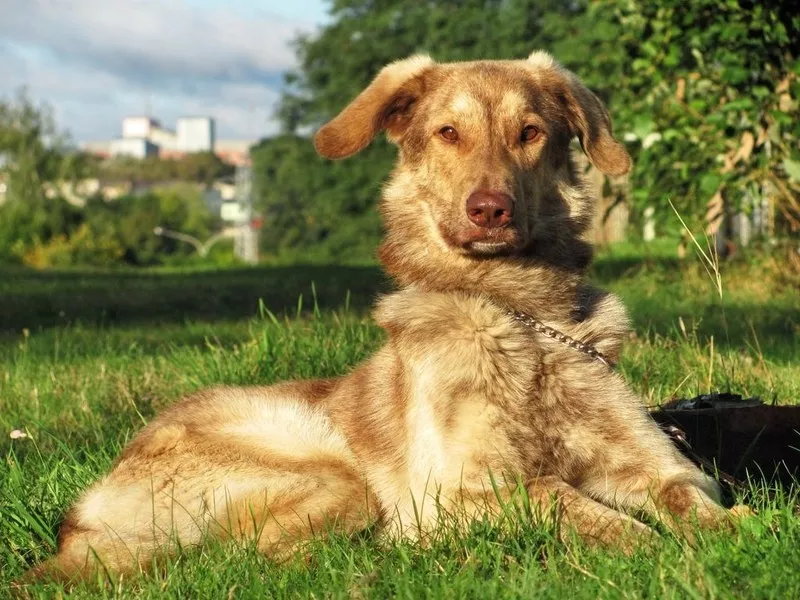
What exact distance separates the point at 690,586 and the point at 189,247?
3350 inches

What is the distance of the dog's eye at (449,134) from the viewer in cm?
424

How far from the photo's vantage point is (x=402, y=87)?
14.7ft

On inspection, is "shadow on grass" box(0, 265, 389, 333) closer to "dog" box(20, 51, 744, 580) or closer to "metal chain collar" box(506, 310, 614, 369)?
"dog" box(20, 51, 744, 580)

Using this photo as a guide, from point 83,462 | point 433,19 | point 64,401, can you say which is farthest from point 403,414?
point 433,19

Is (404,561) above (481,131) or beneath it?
beneath

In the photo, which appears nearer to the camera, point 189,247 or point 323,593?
point 323,593

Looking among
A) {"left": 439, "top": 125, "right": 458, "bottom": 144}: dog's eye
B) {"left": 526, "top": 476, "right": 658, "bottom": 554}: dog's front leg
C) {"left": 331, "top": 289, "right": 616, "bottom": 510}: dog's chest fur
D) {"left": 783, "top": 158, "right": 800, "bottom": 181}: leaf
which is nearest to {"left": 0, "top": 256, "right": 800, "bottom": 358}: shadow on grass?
{"left": 783, "top": 158, "right": 800, "bottom": 181}: leaf

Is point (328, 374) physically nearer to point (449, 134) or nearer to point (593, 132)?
point (449, 134)

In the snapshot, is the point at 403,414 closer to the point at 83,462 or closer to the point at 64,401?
the point at 83,462

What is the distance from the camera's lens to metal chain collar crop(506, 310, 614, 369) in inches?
156

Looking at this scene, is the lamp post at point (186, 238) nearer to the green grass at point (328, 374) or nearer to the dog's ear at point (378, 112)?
the green grass at point (328, 374)

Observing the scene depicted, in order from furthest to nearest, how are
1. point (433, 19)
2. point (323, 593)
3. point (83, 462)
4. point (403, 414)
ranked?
point (433, 19)
point (83, 462)
point (403, 414)
point (323, 593)

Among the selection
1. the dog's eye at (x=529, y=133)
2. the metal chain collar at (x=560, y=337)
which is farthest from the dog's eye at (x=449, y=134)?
the metal chain collar at (x=560, y=337)

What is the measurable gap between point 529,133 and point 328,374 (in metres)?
2.46
